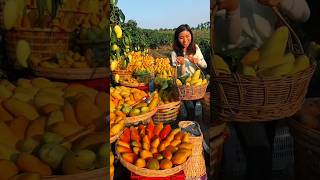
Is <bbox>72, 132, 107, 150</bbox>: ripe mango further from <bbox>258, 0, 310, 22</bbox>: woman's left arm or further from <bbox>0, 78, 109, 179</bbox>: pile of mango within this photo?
<bbox>258, 0, 310, 22</bbox>: woman's left arm

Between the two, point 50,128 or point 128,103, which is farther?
point 128,103

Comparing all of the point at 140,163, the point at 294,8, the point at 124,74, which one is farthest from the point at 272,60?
the point at 124,74

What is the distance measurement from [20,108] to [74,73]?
0.52 ft

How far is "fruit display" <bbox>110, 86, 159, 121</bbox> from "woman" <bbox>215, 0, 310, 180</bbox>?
547 millimetres

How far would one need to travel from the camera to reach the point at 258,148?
1.32m

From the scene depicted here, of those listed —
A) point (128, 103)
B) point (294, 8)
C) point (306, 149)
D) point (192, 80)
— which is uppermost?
point (294, 8)

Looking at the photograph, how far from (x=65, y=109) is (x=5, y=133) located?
0.16 m

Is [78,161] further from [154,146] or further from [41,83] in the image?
[154,146]

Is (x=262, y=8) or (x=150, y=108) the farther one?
(x=150, y=108)

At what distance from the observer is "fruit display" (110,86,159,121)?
173 cm

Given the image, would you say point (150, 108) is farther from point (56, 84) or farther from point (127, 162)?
point (56, 84)

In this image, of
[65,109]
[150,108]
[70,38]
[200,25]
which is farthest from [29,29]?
[150,108]

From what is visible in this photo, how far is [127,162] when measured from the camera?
1.52 metres

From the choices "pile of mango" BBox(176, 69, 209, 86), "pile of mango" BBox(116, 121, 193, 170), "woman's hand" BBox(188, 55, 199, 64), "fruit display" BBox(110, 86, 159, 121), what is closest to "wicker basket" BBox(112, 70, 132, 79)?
"fruit display" BBox(110, 86, 159, 121)
